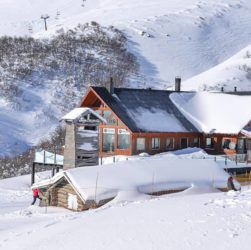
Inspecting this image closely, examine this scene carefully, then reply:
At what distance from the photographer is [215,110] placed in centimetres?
4725

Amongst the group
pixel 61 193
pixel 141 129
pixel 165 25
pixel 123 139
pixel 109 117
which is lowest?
pixel 61 193

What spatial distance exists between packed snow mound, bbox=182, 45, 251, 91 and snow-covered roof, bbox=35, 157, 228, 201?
159ft

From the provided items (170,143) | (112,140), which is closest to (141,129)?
(112,140)

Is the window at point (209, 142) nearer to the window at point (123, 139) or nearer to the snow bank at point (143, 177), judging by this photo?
the window at point (123, 139)

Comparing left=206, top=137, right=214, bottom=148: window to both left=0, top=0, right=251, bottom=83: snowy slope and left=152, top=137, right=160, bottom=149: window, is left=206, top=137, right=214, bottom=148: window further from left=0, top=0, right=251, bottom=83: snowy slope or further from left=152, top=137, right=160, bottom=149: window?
left=0, top=0, right=251, bottom=83: snowy slope

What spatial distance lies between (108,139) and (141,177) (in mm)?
16971

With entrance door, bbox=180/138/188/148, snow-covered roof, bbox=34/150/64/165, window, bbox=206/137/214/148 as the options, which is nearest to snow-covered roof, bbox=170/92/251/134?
window, bbox=206/137/214/148

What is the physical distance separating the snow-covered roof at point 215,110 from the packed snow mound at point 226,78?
2925 centimetres

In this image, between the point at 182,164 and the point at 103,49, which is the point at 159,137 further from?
the point at 103,49

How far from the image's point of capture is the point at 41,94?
80438 mm

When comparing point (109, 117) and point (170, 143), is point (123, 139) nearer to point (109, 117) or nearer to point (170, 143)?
point (109, 117)

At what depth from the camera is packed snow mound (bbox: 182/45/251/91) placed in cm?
8111

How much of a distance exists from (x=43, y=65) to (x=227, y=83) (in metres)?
25.1

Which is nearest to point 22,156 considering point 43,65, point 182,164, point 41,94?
point 41,94
